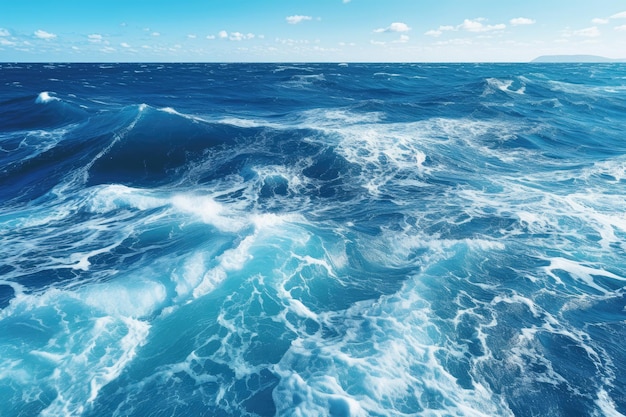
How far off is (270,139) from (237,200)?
1592 cm

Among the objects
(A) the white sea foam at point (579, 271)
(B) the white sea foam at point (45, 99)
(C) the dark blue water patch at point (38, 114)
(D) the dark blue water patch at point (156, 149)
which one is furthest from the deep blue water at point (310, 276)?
(B) the white sea foam at point (45, 99)

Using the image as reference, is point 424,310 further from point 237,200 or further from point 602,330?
point 237,200

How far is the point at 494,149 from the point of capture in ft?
131

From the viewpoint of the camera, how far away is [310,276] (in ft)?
62.3

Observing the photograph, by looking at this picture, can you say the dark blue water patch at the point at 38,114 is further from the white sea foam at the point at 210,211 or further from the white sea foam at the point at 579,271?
the white sea foam at the point at 579,271

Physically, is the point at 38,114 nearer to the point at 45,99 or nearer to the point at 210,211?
the point at 45,99

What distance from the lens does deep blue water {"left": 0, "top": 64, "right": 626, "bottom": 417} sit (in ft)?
41.6

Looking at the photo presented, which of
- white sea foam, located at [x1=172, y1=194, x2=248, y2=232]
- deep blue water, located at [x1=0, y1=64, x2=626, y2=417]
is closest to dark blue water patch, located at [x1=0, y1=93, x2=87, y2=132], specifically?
deep blue water, located at [x1=0, y1=64, x2=626, y2=417]

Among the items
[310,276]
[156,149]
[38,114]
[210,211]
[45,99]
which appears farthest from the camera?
[45,99]

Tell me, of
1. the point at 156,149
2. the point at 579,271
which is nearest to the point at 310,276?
the point at 579,271

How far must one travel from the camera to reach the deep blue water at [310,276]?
41.6 ft

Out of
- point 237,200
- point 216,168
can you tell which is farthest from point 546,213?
point 216,168

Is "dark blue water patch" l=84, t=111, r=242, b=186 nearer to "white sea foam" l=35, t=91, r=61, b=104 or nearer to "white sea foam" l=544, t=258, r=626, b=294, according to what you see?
"white sea foam" l=35, t=91, r=61, b=104

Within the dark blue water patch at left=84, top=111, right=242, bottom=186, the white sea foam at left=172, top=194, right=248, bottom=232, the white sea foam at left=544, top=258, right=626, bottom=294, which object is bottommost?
the white sea foam at left=544, top=258, right=626, bottom=294
